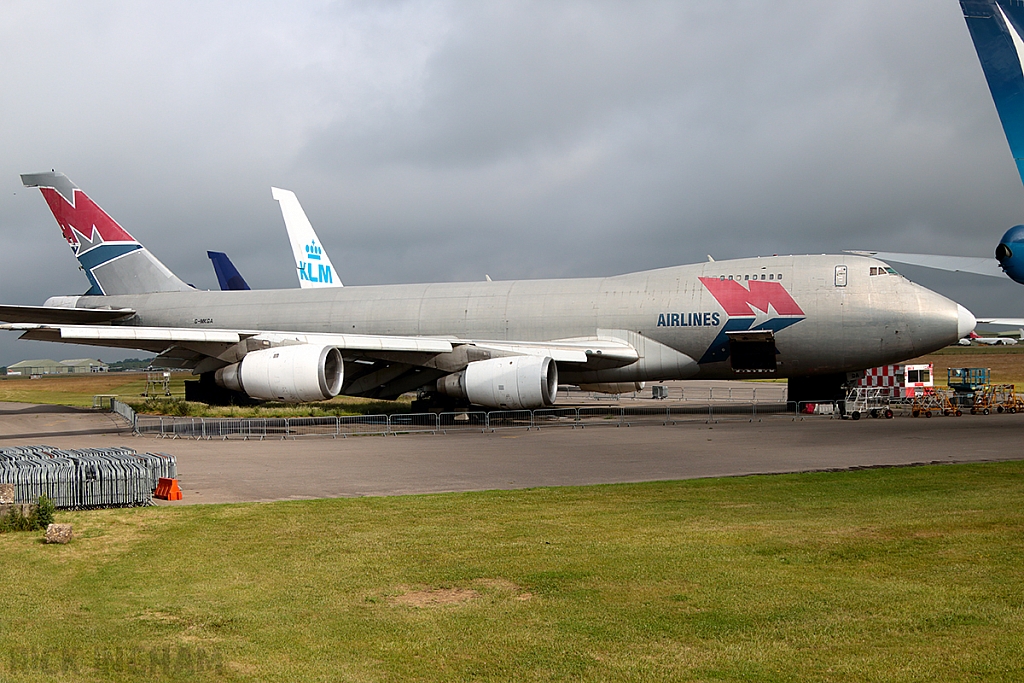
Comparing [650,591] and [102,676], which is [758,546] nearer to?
[650,591]

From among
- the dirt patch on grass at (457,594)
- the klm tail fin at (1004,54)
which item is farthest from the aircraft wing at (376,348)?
the dirt patch on grass at (457,594)

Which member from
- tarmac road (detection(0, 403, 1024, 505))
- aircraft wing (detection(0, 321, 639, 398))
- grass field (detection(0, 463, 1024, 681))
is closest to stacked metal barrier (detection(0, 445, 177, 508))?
grass field (detection(0, 463, 1024, 681))

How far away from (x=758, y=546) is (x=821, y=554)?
605mm

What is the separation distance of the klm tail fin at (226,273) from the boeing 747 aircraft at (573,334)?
65.2ft

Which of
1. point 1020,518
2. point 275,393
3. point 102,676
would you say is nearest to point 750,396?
point 275,393

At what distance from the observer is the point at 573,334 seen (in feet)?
88.4

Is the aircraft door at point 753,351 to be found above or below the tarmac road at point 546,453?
above

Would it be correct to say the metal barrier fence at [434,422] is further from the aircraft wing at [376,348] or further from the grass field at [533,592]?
the grass field at [533,592]

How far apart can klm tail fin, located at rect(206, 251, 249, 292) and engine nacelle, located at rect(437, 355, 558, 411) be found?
96.6 feet

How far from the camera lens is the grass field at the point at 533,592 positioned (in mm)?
5359

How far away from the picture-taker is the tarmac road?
13.7m

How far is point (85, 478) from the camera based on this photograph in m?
11.4

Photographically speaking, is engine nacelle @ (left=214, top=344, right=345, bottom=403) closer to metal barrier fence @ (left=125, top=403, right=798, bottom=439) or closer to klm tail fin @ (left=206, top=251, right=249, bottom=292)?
metal barrier fence @ (left=125, top=403, right=798, bottom=439)

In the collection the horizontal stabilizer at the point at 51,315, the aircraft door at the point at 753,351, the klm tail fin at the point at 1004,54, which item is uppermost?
the klm tail fin at the point at 1004,54
